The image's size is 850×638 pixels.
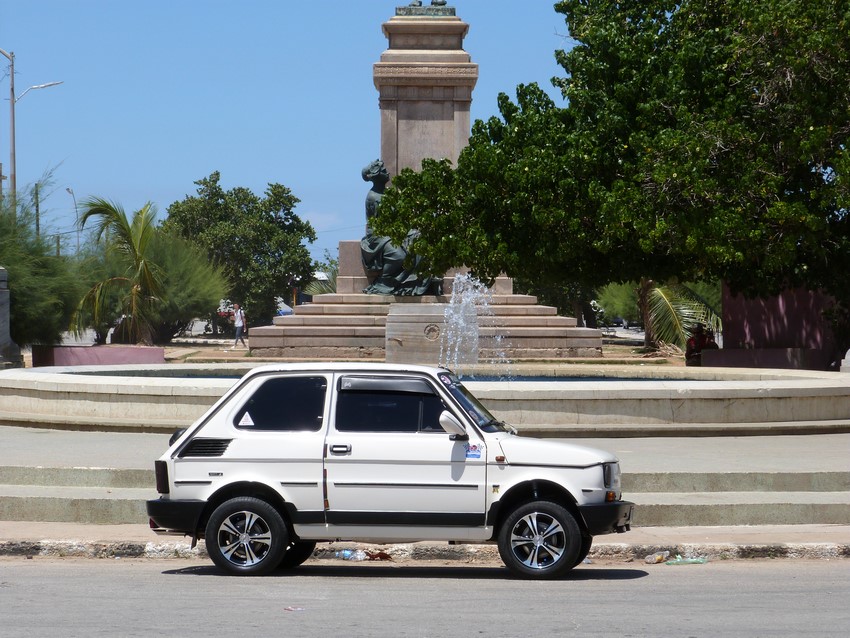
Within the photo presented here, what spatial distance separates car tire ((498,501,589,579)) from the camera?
885 centimetres

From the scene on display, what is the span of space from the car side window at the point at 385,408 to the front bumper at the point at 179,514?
3.63 feet

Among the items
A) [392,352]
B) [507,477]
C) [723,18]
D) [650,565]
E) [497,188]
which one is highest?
[723,18]

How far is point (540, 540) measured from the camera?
8938 millimetres

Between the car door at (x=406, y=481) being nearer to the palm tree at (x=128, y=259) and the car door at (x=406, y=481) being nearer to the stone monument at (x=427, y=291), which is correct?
the stone monument at (x=427, y=291)

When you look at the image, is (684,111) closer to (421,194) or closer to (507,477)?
(421,194)

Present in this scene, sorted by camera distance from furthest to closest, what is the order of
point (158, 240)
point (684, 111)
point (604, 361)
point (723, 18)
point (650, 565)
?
point (158, 240) → point (604, 361) → point (723, 18) → point (684, 111) → point (650, 565)

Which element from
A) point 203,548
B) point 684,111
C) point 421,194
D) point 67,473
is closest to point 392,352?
point 421,194

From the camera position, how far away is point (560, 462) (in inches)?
351

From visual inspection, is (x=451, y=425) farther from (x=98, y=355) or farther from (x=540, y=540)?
(x=98, y=355)

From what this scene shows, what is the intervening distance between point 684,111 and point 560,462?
1499cm

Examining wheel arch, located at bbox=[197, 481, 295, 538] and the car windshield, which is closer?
wheel arch, located at bbox=[197, 481, 295, 538]

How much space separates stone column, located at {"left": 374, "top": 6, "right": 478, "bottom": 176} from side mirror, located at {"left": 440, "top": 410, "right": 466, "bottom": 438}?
27.5 meters

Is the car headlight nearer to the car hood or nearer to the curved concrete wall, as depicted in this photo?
the car hood

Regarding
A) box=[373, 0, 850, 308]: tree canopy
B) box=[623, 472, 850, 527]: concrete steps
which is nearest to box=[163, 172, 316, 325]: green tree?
box=[373, 0, 850, 308]: tree canopy
